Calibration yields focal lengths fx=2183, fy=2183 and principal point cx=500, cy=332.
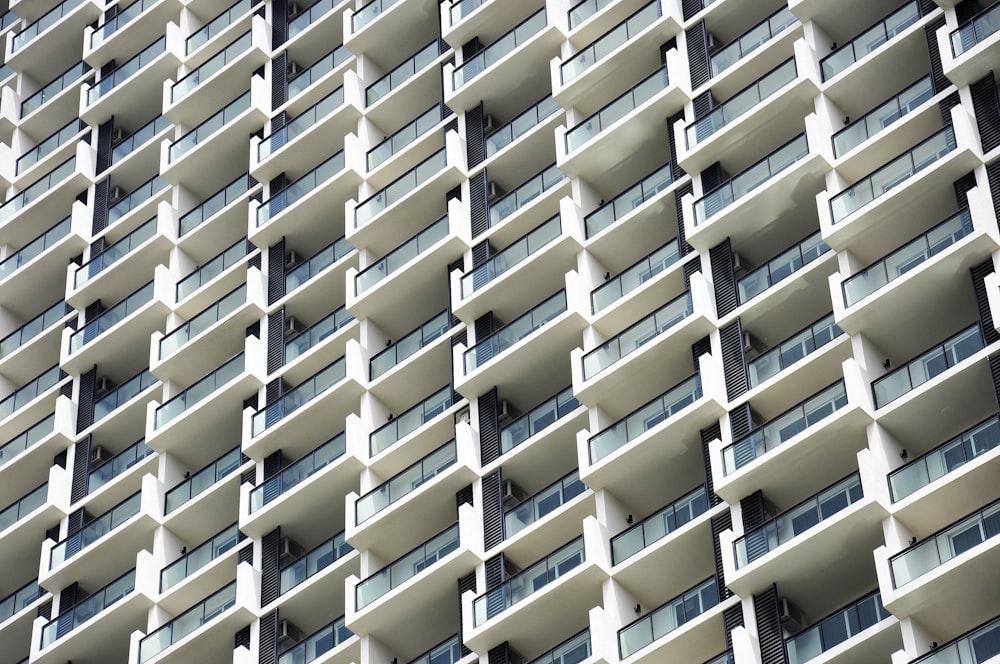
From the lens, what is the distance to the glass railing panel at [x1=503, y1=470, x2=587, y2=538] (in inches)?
2245

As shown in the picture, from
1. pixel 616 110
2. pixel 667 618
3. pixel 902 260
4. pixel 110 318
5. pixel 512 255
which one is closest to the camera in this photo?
pixel 667 618

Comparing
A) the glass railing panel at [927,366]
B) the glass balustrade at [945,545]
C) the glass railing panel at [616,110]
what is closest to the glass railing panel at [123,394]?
the glass railing panel at [616,110]

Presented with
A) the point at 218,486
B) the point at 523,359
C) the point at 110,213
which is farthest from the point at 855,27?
the point at 110,213

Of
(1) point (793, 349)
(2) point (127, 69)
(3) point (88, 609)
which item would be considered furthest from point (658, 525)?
(2) point (127, 69)

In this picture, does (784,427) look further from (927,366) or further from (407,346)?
(407,346)

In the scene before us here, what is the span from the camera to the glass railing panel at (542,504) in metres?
57.0

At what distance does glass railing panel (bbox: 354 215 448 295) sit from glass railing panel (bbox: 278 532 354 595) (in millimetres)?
8025

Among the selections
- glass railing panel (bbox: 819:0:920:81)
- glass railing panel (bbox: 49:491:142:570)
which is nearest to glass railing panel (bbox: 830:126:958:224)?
glass railing panel (bbox: 819:0:920:81)

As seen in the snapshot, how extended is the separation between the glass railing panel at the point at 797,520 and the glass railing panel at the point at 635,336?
7589mm

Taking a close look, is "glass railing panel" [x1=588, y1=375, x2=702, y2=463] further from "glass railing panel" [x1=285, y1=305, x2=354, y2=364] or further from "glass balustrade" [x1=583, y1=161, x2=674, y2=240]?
"glass railing panel" [x1=285, y1=305, x2=354, y2=364]

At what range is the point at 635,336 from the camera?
57.8 meters

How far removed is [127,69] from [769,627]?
38.3 meters

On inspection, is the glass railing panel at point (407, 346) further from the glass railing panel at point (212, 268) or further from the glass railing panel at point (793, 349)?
the glass railing panel at point (793, 349)

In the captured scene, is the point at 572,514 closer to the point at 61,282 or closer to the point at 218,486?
the point at 218,486
